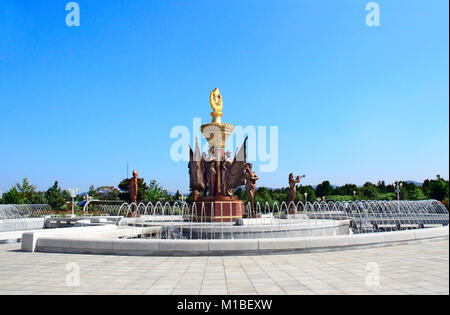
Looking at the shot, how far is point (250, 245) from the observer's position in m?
7.98

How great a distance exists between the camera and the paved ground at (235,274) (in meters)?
4.88

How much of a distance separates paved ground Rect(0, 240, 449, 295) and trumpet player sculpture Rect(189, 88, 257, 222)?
9.68m

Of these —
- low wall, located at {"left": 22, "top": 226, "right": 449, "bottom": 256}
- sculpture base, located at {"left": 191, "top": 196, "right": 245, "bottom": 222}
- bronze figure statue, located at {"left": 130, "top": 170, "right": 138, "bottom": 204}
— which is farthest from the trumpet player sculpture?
low wall, located at {"left": 22, "top": 226, "right": 449, "bottom": 256}

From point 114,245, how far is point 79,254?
1.10 m

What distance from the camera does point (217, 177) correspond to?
1844 centimetres

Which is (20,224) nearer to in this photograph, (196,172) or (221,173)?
(196,172)

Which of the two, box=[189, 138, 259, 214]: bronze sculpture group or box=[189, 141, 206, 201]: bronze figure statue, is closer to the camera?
box=[189, 138, 259, 214]: bronze sculpture group

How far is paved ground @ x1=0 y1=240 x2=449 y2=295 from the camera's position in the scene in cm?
488

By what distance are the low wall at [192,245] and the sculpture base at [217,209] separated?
9.09m
